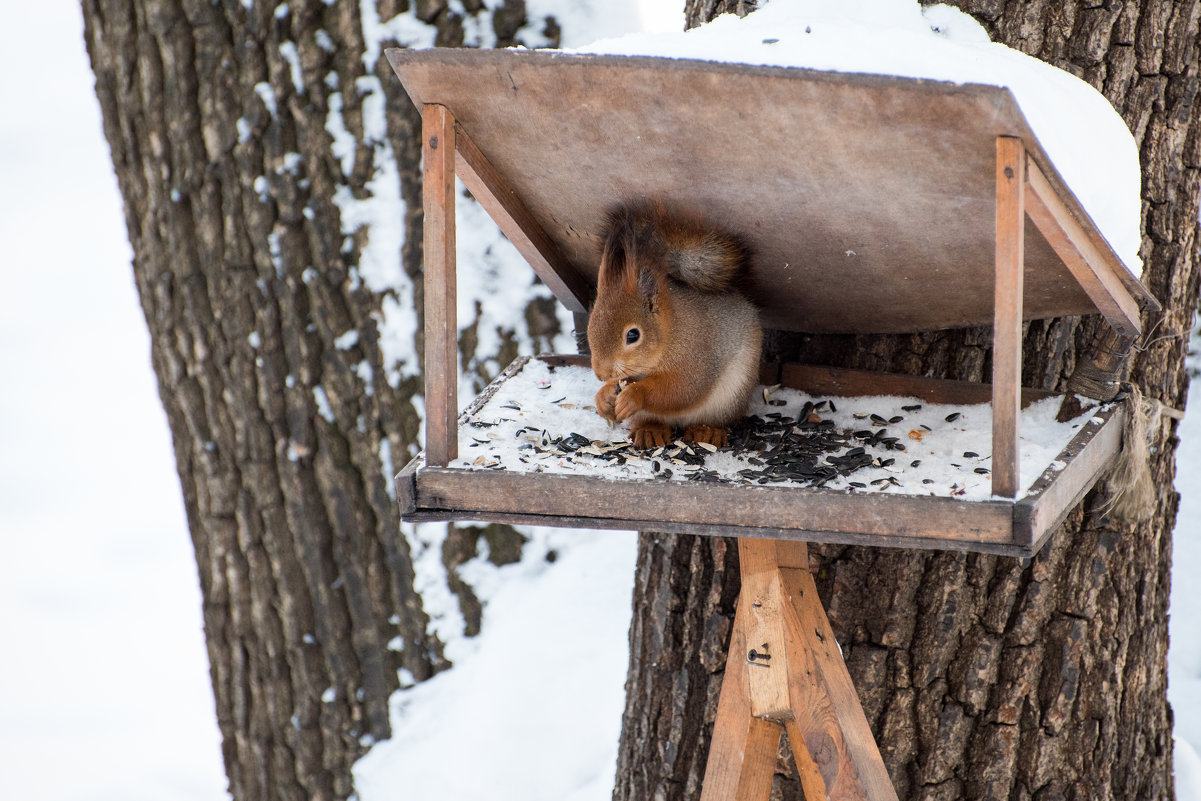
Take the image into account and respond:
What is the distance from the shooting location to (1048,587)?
1627 millimetres

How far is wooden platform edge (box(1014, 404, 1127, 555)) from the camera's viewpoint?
1.02 m

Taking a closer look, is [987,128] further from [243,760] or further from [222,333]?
[243,760]

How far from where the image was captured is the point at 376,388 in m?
2.39

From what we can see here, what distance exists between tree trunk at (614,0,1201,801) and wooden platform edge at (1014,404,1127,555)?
0.23 meters

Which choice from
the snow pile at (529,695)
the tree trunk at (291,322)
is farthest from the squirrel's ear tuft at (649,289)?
the snow pile at (529,695)

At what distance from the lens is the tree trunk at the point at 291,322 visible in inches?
89.9

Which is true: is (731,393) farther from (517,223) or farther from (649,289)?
(517,223)

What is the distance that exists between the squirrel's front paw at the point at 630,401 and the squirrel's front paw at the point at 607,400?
56 millimetres

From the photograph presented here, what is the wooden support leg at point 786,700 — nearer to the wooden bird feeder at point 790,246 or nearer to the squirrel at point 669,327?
the wooden bird feeder at point 790,246

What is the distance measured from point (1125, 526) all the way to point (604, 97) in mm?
1062

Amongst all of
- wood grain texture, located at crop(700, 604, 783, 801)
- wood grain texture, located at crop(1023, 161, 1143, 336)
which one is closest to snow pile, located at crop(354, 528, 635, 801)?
wood grain texture, located at crop(700, 604, 783, 801)

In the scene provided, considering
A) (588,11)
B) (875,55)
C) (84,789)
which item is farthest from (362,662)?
(875,55)

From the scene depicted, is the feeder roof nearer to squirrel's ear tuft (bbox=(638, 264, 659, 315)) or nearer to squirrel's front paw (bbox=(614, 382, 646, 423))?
squirrel's ear tuft (bbox=(638, 264, 659, 315))

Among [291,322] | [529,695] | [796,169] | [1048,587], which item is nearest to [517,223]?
[796,169]
